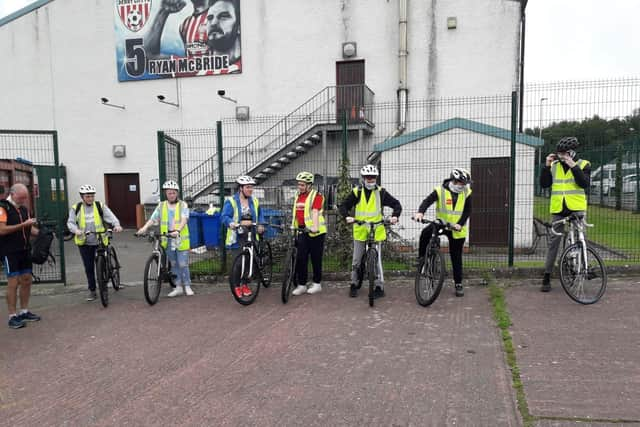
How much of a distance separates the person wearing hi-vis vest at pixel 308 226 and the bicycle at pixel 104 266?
2700mm

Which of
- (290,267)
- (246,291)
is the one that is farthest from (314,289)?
(246,291)

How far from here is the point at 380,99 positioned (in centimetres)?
1669

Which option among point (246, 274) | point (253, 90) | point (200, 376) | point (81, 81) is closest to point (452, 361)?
point (200, 376)

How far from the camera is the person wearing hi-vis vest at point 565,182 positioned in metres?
5.65

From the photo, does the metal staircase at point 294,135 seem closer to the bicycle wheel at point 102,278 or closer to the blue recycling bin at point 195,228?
the blue recycling bin at point 195,228

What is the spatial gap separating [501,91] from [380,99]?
4.14 meters

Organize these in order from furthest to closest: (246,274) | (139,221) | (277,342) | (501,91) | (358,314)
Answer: (139,221) → (501,91) → (246,274) → (358,314) → (277,342)

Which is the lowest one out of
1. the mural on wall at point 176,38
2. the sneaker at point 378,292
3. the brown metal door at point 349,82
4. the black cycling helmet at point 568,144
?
the sneaker at point 378,292

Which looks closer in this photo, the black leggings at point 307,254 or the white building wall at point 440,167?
the black leggings at point 307,254

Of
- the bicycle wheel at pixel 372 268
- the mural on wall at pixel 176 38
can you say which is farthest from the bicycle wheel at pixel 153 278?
the mural on wall at pixel 176 38

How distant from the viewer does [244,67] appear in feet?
58.0

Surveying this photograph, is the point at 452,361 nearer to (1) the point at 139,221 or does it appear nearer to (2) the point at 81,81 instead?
(1) the point at 139,221

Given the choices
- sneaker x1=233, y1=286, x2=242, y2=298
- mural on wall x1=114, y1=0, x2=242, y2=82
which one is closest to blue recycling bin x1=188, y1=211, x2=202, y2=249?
sneaker x1=233, y1=286, x2=242, y2=298

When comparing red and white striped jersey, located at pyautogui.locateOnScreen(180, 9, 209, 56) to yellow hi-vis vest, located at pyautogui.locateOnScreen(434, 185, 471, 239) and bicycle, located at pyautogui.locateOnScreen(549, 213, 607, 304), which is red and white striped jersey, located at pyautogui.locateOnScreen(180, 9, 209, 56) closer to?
yellow hi-vis vest, located at pyautogui.locateOnScreen(434, 185, 471, 239)
